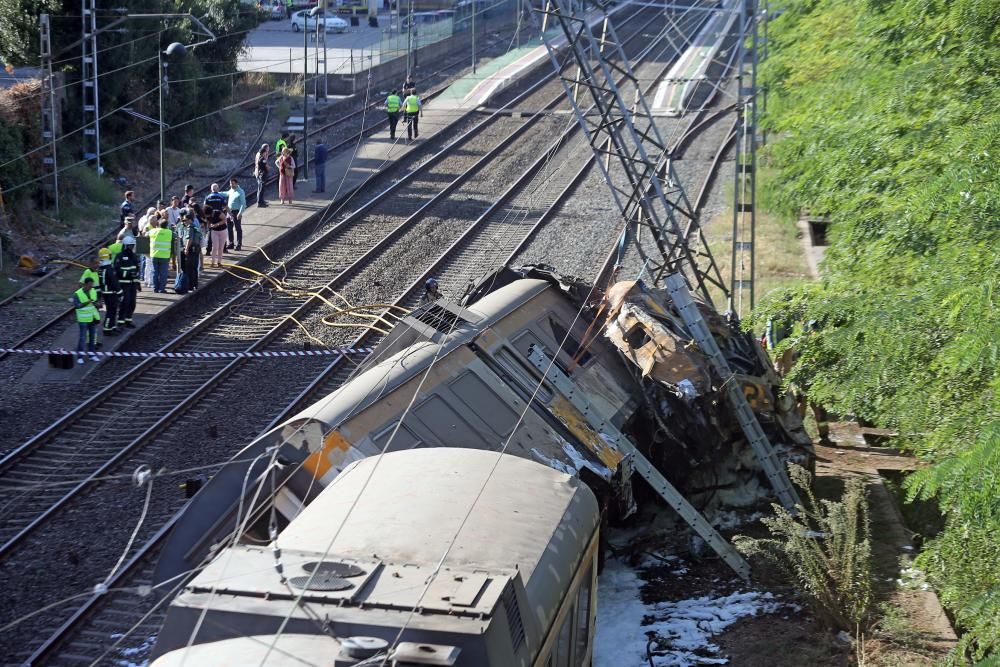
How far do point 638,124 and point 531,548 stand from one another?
3177 cm

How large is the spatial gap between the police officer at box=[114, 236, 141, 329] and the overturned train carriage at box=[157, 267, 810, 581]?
6.39 meters

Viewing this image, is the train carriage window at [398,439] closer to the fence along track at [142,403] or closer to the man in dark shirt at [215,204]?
the fence along track at [142,403]

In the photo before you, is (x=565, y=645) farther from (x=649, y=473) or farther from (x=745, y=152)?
(x=745, y=152)

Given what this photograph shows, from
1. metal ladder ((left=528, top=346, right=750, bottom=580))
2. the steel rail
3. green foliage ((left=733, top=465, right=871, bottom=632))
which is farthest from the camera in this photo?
the steel rail

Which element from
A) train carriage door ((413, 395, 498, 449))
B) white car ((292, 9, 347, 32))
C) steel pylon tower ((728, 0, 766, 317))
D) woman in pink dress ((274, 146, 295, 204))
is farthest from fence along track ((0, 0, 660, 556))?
white car ((292, 9, 347, 32))

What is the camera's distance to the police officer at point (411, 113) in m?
34.5

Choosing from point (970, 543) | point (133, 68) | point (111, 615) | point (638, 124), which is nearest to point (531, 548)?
point (970, 543)

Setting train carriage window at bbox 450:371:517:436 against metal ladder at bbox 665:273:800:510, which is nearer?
train carriage window at bbox 450:371:517:436

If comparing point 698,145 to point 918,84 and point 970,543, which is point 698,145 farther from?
point 970,543

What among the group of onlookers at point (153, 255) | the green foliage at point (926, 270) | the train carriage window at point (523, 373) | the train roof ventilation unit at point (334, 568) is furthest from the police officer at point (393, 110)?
the train roof ventilation unit at point (334, 568)

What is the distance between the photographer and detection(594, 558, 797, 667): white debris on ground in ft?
34.8

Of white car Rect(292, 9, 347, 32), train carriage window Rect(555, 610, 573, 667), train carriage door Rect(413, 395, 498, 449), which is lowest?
train carriage window Rect(555, 610, 573, 667)

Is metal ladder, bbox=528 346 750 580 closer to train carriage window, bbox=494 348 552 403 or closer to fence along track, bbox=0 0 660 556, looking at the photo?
train carriage window, bbox=494 348 552 403

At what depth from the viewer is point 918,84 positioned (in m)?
11.9
